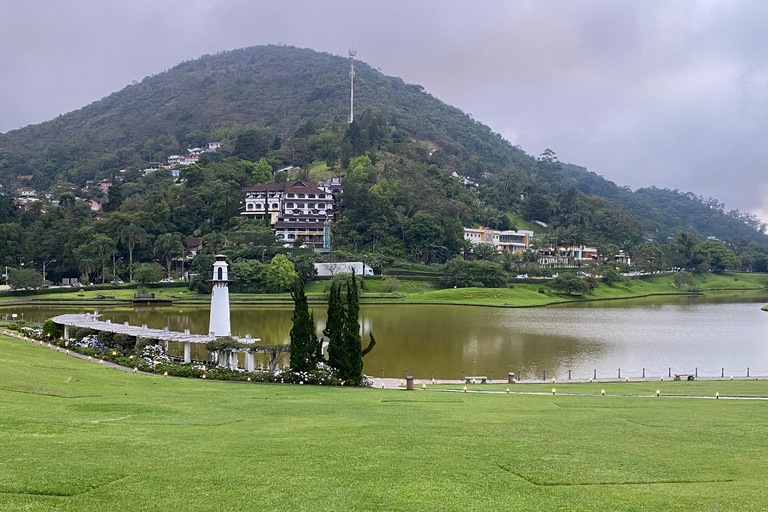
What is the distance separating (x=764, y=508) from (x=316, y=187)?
91909 millimetres

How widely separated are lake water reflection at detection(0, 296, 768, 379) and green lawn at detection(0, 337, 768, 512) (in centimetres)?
1268

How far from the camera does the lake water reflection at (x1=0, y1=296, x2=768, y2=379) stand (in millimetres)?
28500

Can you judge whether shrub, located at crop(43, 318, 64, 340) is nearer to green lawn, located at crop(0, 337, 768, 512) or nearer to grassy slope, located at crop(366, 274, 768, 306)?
green lawn, located at crop(0, 337, 768, 512)

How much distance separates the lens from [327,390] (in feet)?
61.6

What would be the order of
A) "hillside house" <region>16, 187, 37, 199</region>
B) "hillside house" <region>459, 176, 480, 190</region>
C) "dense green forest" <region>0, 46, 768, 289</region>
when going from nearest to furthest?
"dense green forest" <region>0, 46, 768, 289</region> → "hillside house" <region>459, 176, 480, 190</region> → "hillside house" <region>16, 187, 37, 199</region>

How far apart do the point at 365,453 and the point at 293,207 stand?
8681 centimetres

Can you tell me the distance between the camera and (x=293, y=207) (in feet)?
310

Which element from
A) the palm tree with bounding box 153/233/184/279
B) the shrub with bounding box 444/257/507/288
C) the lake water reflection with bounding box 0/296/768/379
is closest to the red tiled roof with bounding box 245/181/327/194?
the palm tree with bounding box 153/233/184/279

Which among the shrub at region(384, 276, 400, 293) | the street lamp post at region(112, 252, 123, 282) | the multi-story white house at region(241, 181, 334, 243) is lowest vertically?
the shrub at region(384, 276, 400, 293)

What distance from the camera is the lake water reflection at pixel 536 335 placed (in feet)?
93.5

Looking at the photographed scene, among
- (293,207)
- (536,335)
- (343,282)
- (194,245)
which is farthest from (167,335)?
(293,207)

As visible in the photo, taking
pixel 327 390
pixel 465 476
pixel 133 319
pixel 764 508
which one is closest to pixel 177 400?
pixel 327 390

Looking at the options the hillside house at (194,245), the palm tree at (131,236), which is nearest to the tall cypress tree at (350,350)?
the palm tree at (131,236)

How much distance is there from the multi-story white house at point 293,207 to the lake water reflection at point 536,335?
32251 mm
